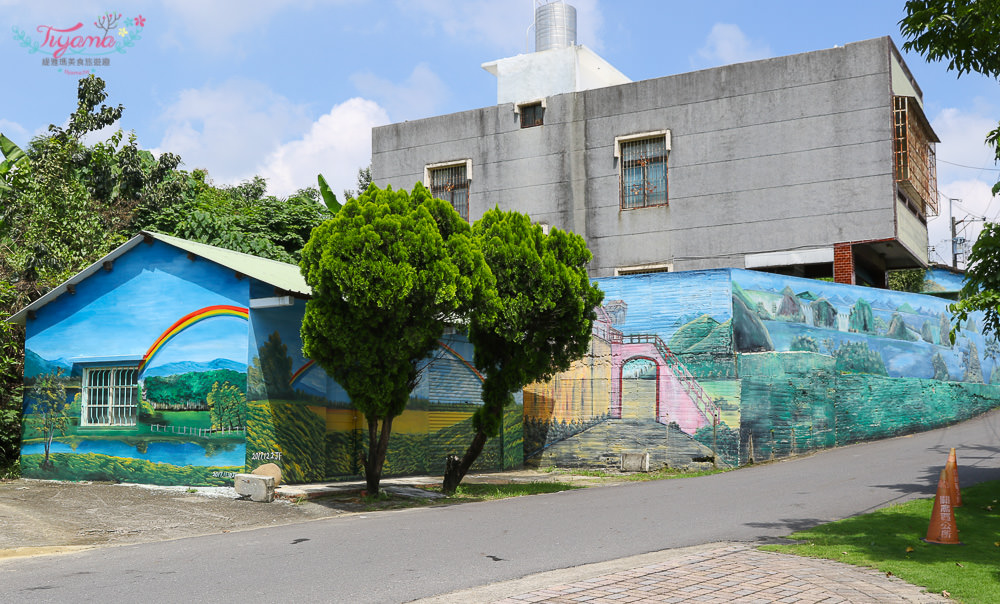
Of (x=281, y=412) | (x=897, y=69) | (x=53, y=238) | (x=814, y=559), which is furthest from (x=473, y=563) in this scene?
(x=897, y=69)

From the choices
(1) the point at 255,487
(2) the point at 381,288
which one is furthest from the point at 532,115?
(1) the point at 255,487

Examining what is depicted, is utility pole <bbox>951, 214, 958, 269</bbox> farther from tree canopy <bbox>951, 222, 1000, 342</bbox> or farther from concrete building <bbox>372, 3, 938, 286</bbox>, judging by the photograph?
tree canopy <bbox>951, 222, 1000, 342</bbox>

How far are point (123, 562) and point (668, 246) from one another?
20717 millimetres

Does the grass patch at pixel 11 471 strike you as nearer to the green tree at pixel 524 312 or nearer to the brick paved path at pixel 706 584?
the green tree at pixel 524 312

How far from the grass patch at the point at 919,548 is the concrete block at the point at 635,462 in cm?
966

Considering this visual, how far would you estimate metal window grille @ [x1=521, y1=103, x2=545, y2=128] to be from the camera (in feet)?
97.5

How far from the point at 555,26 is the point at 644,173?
728 centimetres

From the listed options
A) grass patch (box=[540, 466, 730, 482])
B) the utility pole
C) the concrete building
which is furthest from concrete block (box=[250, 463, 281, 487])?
the utility pole

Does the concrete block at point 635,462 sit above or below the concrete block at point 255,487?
below

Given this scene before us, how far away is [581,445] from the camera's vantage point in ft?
78.2

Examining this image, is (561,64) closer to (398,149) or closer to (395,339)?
(398,149)

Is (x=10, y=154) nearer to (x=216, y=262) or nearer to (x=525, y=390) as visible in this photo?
(x=216, y=262)

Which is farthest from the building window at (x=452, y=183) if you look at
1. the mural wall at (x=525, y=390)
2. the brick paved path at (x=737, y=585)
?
the brick paved path at (x=737, y=585)

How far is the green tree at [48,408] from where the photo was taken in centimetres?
1794
